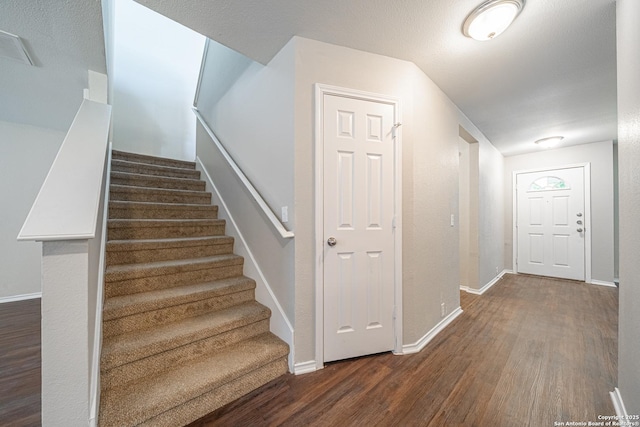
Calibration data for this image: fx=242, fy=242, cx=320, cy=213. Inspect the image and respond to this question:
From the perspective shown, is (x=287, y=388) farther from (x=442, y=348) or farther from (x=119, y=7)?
(x=119, y=7)

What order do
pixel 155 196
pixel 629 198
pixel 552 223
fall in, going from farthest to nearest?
1. pixel 552 223
2. pixel 155 196
3. pixel 629 198

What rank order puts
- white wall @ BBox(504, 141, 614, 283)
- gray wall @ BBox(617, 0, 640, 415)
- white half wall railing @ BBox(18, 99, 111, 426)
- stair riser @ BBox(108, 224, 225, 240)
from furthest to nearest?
white wall @ BBox(504, 141, 614, 283), stair riser @ BBox(108, 224, 225, 240), gray wall @ BBox(617, 0, 640, 415), white half wall railing @ BBox(18, 99, 111, 426)

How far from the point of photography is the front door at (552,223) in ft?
13.9

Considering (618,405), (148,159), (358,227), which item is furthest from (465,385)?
(148,159)

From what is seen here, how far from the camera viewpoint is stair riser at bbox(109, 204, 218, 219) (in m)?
2.32

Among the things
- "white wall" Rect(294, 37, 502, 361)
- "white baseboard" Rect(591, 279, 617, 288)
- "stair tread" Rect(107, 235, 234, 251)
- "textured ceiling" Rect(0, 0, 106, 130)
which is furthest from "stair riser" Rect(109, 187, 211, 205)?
"white baseboard" Rect(591, 279, 617, 288)

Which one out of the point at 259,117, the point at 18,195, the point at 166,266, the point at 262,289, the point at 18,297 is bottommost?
the point at 18,297

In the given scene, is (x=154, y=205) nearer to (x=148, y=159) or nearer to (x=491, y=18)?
(x=148, y=159)

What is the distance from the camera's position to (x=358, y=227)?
1.88 metres

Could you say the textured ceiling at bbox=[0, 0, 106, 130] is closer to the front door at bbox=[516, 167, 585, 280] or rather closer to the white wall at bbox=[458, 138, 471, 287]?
the white wall at bbox=[458, 138, 471, 287]

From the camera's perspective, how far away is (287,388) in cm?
157

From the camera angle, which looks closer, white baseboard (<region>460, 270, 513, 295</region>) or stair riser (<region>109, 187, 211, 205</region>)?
stair riser (<region>109, 187, 211, 205</region>)

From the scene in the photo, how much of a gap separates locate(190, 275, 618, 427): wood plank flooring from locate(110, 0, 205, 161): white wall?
4.29 metres

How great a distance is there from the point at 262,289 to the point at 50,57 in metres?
2.53
